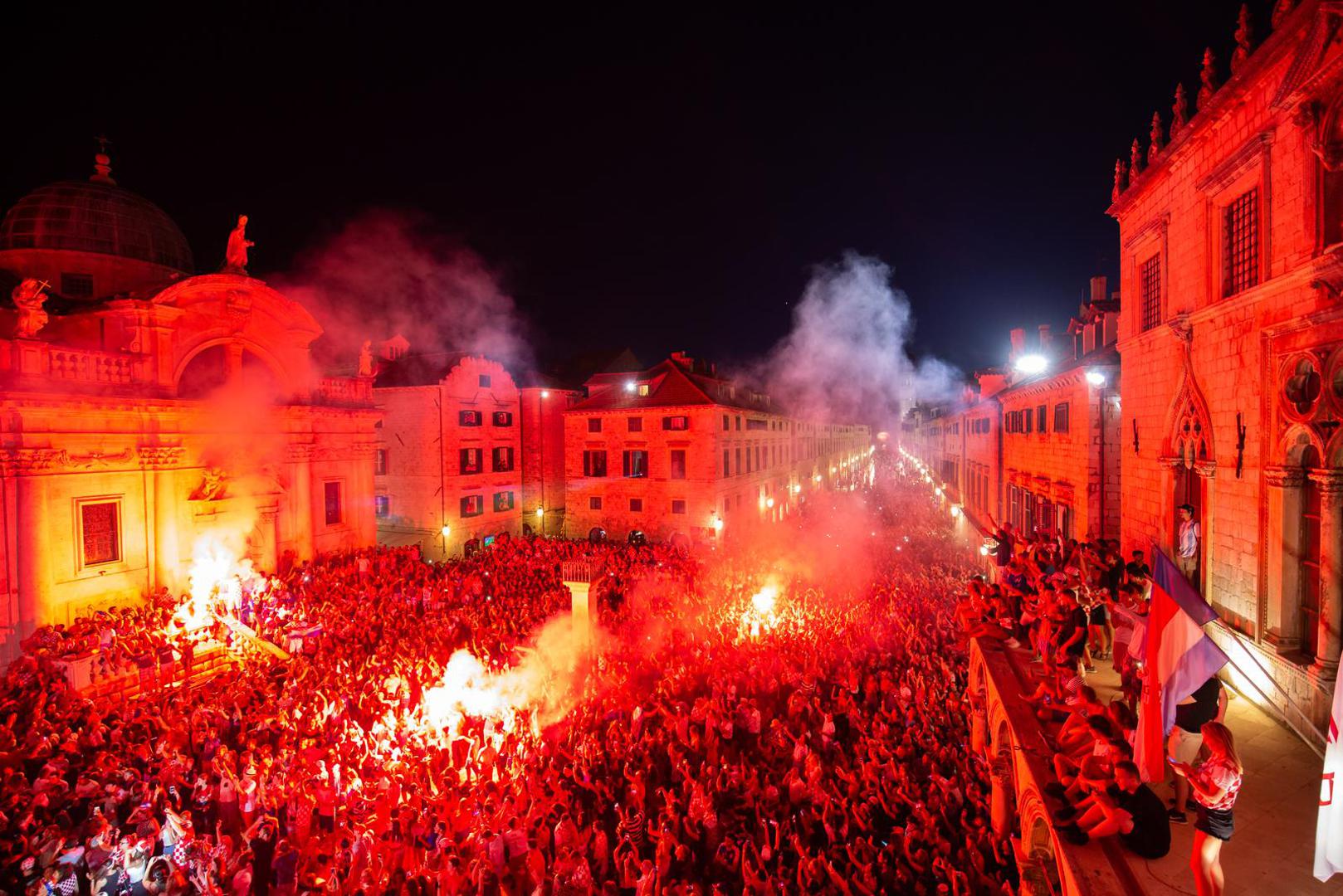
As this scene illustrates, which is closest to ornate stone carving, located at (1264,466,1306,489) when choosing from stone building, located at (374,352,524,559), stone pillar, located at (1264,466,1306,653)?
stone pillar, located at (1264,466,1306,653)

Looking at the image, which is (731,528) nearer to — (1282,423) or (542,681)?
(542,681)

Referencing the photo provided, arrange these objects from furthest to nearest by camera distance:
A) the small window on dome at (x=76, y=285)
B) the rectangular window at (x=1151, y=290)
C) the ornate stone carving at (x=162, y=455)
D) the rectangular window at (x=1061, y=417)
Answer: the small window on dome at (x=76, y=285) < the ornate stone carving at (x=162, y=455) < the rectangular window at (x=1061, y=417) < the rectangular window at (x=1151, y=290)

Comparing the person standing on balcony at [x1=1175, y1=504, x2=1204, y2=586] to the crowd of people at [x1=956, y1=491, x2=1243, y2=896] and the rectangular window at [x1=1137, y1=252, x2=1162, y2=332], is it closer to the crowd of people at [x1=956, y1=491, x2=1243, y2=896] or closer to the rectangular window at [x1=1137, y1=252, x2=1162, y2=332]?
the crowd of people at [x1=956, y1=491, x2=1243, y2=896]

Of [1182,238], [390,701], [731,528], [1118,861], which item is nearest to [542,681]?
[390,701]

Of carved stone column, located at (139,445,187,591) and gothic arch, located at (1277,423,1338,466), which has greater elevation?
gothic arch, located at (1277,423,1338,466)

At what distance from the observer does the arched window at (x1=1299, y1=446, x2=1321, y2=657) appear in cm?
762

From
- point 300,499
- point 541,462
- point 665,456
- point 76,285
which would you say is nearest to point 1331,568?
point 300,499

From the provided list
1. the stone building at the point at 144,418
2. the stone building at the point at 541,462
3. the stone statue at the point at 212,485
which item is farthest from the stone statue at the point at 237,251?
the stone building at the point at 541,462

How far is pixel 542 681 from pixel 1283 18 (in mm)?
16071

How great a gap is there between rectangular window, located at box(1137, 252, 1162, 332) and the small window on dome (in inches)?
1230

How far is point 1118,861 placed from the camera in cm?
554

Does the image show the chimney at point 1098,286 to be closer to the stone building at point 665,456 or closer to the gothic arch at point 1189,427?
the gothic arch at point 1189,427

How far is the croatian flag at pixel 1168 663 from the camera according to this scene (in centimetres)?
616

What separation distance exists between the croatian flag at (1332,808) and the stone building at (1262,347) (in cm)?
309
